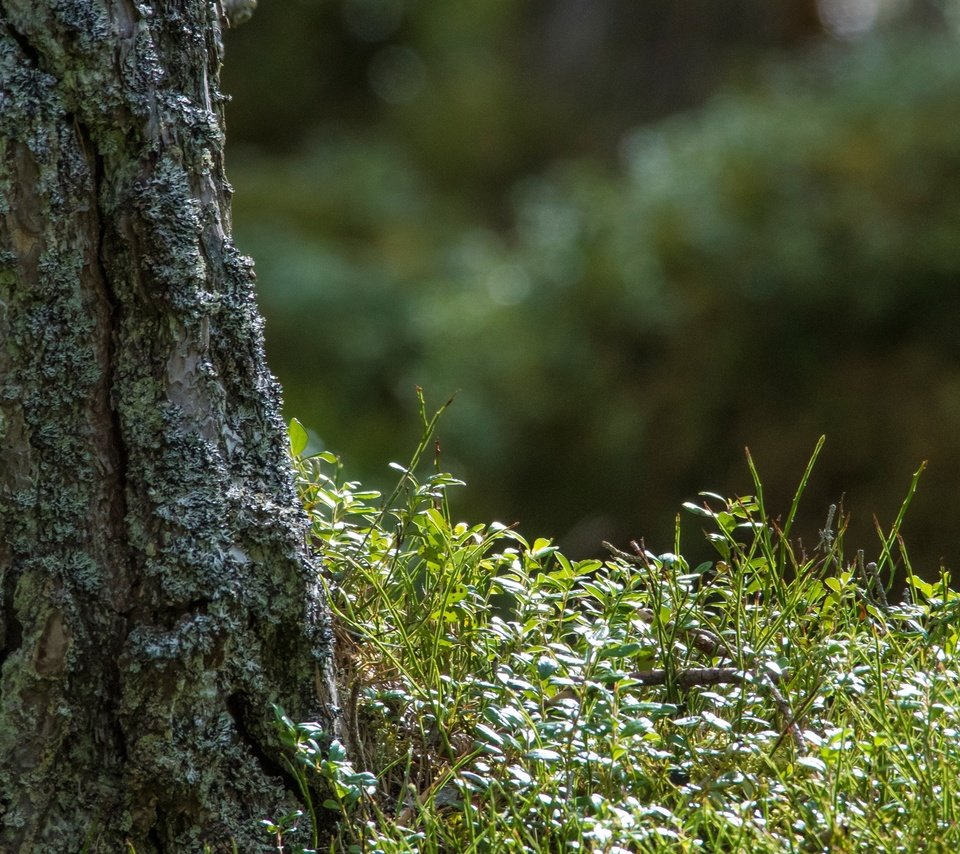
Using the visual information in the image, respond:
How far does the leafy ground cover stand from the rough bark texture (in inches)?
4.2

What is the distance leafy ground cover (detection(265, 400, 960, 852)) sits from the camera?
1.04m

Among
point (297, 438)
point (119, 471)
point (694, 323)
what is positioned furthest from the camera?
point (694, 323)

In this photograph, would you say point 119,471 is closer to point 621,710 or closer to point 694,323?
point 621,710

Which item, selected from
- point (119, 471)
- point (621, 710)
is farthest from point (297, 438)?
point (621, 710)

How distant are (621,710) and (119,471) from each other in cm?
57

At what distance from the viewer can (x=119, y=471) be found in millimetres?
1146

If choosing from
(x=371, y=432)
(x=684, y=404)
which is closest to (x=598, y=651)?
(x=684, y=404)

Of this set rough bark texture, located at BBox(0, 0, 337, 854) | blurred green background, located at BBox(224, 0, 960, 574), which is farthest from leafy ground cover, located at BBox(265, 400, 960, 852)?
blurred green background, located at BBox(224, 0, 960, 574)

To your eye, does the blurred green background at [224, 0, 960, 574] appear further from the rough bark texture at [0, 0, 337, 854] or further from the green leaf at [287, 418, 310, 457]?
the rough bark texture at [0, 0, 337, 854]

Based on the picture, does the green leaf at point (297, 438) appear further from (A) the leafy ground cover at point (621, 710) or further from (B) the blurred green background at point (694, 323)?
(B) the blurred green background at point (694, 323)

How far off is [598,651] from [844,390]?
2.80 metres

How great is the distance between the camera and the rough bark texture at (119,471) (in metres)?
1.10

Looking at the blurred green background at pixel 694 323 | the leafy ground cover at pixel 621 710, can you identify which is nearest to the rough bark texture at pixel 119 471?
the leafy ground cover at pixel 621 710

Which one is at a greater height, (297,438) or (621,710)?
(297,438)
